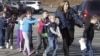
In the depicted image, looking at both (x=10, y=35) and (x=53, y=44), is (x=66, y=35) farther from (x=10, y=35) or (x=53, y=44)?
(x=10, y=35)

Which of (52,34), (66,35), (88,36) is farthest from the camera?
(52,34)

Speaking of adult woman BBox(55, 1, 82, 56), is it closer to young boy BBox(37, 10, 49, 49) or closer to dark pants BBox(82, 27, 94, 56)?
dark pants BBox(82, 27, 94, 56)

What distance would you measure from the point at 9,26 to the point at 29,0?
38691 millimetres

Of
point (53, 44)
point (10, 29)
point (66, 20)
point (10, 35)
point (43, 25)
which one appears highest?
point (66, 20)

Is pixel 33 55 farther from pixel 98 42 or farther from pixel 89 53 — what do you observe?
pixel 98 42

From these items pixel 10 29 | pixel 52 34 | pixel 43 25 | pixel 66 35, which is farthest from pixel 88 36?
pixel 10 29

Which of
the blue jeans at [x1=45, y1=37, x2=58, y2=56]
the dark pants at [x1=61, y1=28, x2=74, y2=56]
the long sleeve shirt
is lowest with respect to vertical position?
the blue jeans at [x1=45, y1=37, x2=58, y2=56]

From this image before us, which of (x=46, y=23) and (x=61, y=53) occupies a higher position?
(x=46, y=23)

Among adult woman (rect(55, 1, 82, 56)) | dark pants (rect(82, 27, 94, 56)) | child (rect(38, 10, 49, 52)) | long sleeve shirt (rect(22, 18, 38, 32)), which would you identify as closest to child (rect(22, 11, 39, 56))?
long sleeve shirt (rect(22, 18, 38, 32))

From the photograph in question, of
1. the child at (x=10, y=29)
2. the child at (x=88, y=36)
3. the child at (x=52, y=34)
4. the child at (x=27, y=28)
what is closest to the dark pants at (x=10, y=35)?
the child at (x=10, y=29)

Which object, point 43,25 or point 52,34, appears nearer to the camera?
point 52,34

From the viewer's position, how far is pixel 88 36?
39.7 feet

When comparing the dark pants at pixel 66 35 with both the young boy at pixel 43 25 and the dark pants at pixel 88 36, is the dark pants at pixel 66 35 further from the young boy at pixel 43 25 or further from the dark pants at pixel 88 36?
the young boy at pixel 43 25

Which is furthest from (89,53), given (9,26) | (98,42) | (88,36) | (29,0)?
(29,0)
